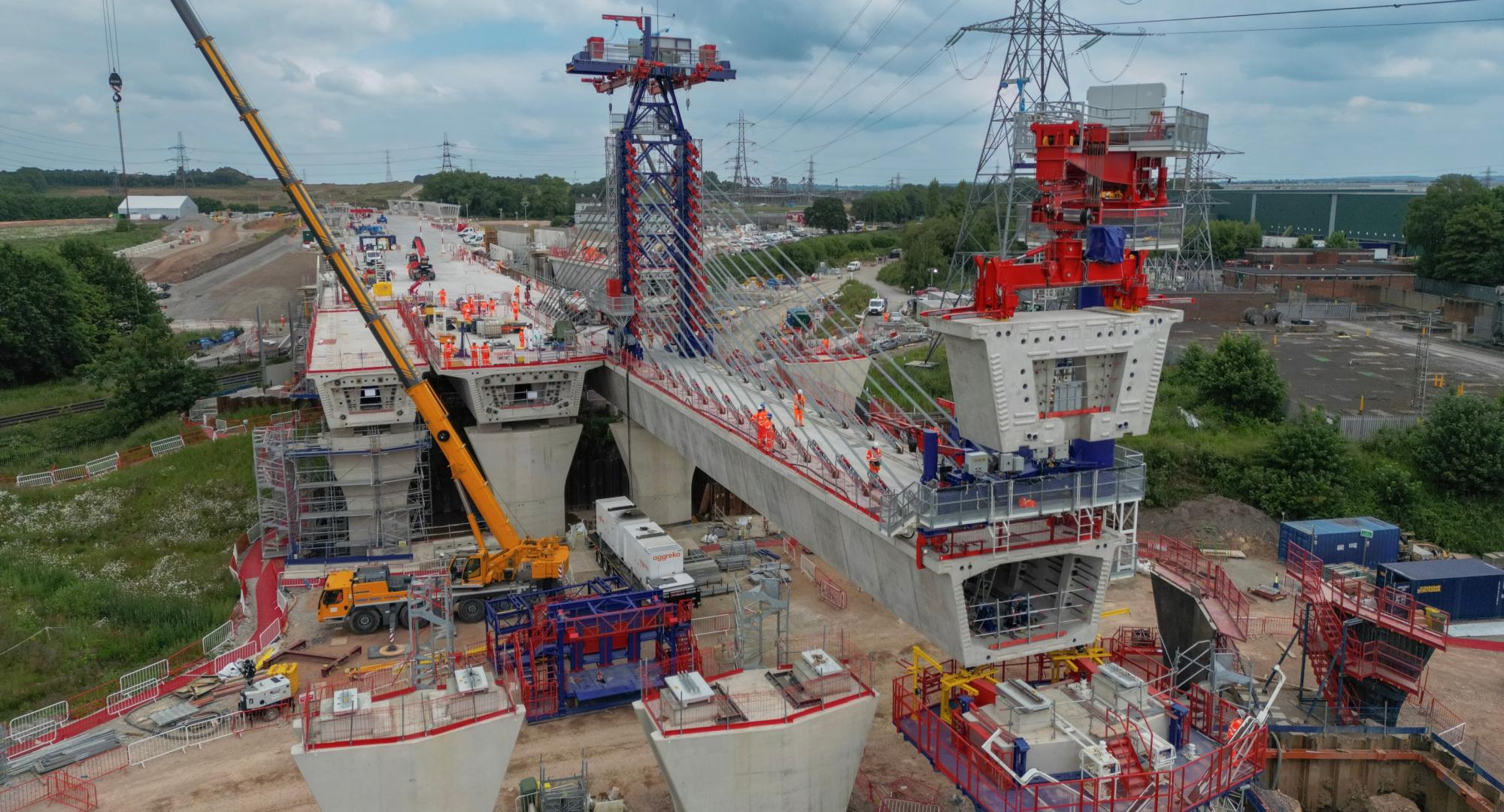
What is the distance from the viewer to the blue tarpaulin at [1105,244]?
71.3 ft

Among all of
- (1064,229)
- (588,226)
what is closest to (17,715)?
(588,226)

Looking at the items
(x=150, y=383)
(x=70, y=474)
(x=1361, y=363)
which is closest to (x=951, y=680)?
(x=70, y=474)

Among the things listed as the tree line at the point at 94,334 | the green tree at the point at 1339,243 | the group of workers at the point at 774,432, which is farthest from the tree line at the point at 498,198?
the group of workers at the point at 774,432

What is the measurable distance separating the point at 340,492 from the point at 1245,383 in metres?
43.4

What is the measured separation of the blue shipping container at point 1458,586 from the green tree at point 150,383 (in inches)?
2413

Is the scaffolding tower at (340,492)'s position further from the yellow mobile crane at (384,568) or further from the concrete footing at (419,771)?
the concrete footing at (419,771)

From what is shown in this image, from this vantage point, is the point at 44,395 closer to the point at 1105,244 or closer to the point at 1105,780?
the point at 1105,244

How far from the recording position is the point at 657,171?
42812 millimetres

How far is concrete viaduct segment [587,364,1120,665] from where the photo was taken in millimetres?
21547

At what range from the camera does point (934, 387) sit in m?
63.4

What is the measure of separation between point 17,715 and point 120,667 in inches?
152

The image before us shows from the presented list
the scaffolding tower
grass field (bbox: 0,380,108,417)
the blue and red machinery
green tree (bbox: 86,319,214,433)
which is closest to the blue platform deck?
the blue and red machinery

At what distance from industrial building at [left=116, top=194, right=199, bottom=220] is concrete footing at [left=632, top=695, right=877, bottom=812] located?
195m

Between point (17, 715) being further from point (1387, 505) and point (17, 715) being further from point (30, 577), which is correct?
point (1387, 505)
